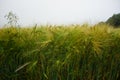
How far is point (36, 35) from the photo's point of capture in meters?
1.84

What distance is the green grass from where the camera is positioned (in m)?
1.77

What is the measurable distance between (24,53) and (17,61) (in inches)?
3.6

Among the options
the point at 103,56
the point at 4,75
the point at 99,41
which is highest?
the point at 99,41

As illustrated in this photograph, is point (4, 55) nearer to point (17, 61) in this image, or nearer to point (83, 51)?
point (17, 61)

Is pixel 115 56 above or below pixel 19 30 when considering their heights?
below

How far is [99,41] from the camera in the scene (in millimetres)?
1887

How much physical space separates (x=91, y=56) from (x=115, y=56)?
23 cm

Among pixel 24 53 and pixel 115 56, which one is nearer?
pixel 24 53

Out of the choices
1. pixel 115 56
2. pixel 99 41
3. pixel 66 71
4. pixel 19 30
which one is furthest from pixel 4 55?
pixel 115 56

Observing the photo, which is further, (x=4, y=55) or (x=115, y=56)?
(x=115, y=56)

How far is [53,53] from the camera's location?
1764mm

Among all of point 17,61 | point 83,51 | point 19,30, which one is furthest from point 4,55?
point 83,51

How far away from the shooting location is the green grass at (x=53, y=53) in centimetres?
177

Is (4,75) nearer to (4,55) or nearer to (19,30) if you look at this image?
(4,55)
